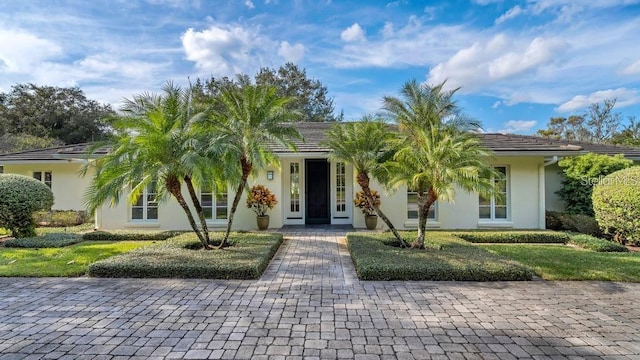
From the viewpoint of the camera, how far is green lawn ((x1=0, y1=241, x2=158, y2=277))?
6516mm

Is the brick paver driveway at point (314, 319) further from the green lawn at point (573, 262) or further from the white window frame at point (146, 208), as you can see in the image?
the white window frame at point (146, 208)

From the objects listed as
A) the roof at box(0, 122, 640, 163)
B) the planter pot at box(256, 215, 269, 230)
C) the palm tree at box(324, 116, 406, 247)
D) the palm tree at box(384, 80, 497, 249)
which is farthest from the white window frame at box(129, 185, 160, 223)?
the palm tree at box(384, 80, 497, 249)

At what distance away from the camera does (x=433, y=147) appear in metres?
7.40

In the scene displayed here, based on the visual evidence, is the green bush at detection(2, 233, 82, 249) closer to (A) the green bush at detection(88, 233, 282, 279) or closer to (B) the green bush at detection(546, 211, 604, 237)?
(A) the green bush at detection(88, 233, 282, 279)

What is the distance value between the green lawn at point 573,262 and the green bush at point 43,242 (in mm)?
11724

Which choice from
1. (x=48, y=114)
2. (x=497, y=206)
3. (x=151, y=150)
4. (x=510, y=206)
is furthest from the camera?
(x=48, y=114)

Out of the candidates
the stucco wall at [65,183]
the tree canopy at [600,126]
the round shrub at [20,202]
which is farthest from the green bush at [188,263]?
the tree canopy at [600,126]

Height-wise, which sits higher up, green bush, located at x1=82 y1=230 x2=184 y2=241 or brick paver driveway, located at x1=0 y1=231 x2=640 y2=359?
green bush, located at x1=82 y1=230 x2=184 y2=241

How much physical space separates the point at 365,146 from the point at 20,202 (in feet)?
33.7

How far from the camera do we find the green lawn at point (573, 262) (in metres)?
6.22

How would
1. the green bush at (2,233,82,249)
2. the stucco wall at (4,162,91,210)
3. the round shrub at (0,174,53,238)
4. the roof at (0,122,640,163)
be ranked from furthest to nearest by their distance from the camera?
the stucco wall at (4,162,91,210) < the roof at (0,122,640,163) < the round shrub at (0,174,53,238) < the green bush at (2,233,82,249)

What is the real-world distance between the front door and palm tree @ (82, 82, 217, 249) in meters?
5.91

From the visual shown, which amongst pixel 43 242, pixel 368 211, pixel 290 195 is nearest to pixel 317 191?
pixel 290 195

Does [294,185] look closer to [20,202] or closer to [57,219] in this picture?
[20,202]
